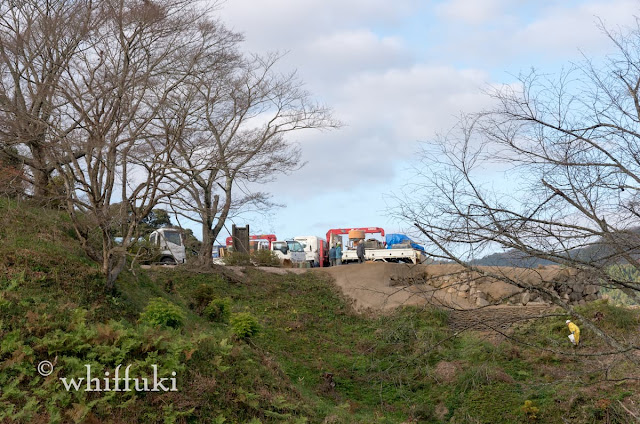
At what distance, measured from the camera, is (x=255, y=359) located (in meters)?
12.7

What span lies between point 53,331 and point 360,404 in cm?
768

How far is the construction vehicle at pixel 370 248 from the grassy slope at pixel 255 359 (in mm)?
5703

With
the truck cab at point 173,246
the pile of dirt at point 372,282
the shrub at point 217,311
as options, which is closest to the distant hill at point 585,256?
the shrub at point 217,311

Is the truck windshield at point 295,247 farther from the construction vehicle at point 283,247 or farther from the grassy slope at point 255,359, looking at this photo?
the grassy slope at point 255,359

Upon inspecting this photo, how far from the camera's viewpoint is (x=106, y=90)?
12477mm

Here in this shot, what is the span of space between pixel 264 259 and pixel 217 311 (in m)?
11.8

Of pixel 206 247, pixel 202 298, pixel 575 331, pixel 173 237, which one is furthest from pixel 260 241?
pixel 575 331

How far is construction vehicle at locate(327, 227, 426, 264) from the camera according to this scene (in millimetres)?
27505

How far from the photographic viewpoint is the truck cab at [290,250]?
32444 mm

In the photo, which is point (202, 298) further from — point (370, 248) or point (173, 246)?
point (370, 248)

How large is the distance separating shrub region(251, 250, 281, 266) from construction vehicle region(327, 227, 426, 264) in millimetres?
3532

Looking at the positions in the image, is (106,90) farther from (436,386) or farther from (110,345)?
(436,386)

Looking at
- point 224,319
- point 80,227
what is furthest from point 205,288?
point 80,227

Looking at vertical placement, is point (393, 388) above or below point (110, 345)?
below
